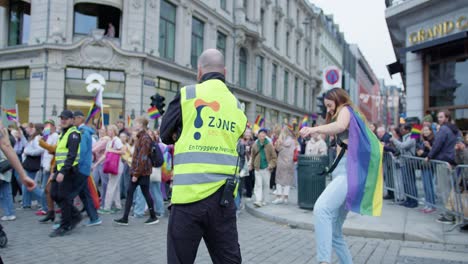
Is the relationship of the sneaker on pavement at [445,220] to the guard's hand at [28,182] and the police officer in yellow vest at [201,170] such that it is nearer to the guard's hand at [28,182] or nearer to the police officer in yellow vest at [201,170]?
the police officer in yellow vest at [201,170]

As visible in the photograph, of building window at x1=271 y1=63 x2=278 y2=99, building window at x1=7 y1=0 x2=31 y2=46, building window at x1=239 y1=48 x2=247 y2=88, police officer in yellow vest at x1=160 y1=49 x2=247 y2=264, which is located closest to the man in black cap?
police officer in yellow vest at x1=160 y1=49 x2=247 y2=264

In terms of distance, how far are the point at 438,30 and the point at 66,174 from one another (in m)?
11.7

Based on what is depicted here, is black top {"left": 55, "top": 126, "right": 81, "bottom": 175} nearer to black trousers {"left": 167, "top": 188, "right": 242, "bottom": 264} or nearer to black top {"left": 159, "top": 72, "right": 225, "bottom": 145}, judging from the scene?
black top {"left": 159, "top": 72, "right": 225, "bottom": 145}

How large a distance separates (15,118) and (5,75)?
10491 millimetres

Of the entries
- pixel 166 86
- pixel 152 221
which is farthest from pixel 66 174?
pixel 166 86

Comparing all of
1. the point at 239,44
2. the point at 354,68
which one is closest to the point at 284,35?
the point at 239,44

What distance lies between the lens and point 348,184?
3979 mm

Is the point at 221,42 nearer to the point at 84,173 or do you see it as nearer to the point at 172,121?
the point at 84,173

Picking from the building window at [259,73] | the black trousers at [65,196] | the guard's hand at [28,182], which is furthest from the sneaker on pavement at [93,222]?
the building window at [259,73]

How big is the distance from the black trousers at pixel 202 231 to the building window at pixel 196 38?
23.7 metres

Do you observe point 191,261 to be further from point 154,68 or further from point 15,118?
point 154,68

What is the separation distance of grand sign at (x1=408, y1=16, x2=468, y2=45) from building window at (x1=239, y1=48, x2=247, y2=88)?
62.9 ft

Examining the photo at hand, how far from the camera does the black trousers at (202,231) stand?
263 centimetres

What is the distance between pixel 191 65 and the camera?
2548cm
